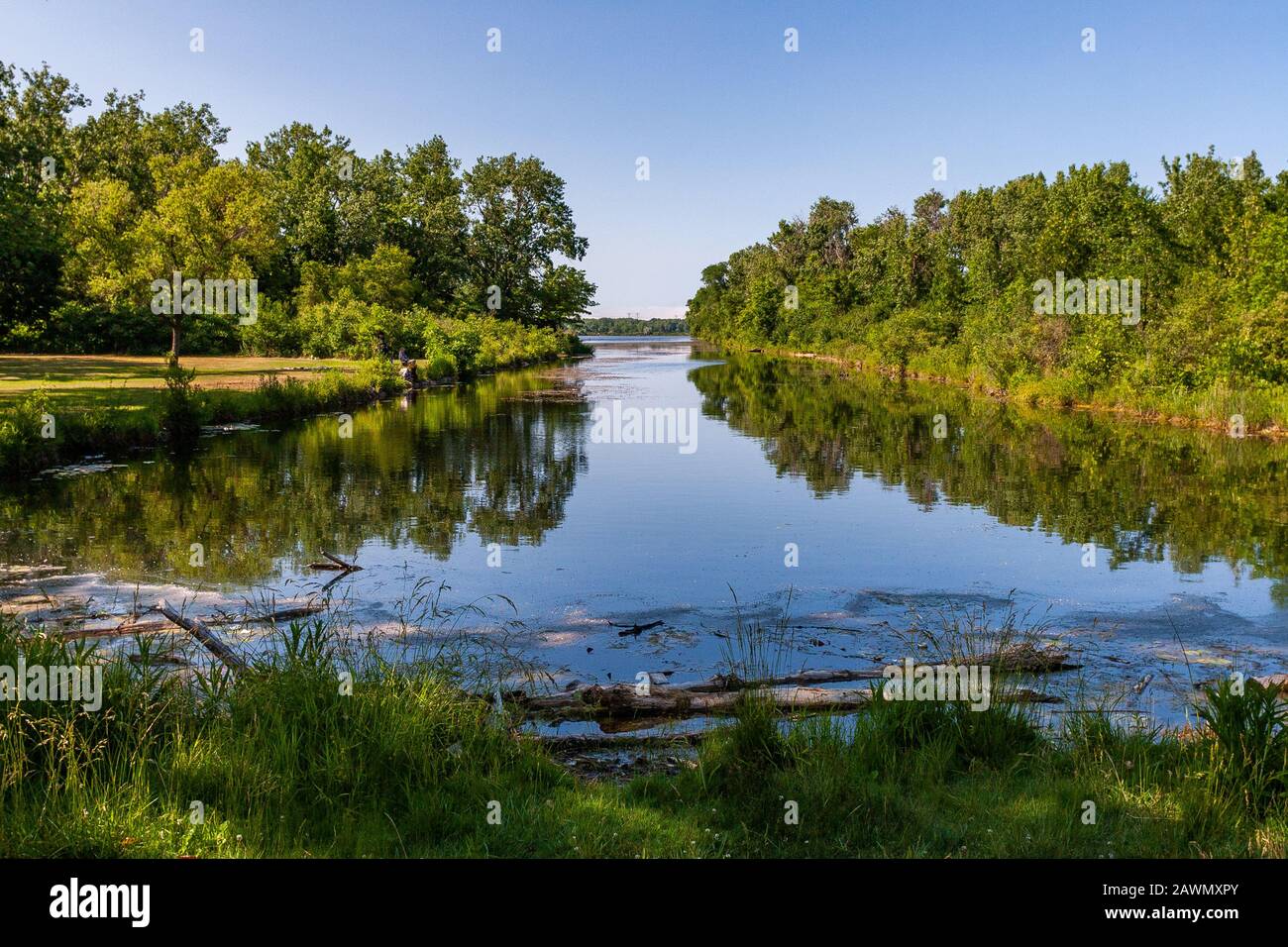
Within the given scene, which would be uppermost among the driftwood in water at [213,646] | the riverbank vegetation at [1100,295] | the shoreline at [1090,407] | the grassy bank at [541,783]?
the riverbank vegetation at [1100,295]

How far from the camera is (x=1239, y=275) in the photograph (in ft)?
107

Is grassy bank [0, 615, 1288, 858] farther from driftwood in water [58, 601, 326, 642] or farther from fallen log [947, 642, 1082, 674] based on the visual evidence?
driftwood in water [58, 601, 326, 642]

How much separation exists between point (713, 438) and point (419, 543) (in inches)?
641

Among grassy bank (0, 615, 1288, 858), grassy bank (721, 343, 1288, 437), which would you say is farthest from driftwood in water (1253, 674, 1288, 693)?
grassy bank (721, 343, 1288, 437)

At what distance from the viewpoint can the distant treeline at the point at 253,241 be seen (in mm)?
42281

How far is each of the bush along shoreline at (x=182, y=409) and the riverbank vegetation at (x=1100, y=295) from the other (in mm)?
28060

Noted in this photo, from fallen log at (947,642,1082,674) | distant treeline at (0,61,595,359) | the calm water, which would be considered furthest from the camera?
distant treeline at (0,61,595,359)

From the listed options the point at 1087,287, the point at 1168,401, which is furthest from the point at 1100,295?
the point at 1168,401

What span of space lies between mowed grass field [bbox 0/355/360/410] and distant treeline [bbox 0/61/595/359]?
234cm

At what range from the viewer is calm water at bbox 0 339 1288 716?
10.9 meters

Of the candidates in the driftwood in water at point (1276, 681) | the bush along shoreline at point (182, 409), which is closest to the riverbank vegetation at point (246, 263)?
the bush along shoreline at point (182, 409)

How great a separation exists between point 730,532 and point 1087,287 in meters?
33.7

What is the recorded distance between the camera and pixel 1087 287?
42688 mm

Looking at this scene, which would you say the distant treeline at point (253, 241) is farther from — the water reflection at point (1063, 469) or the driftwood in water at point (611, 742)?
the driftwood in water at point (611, 742)
